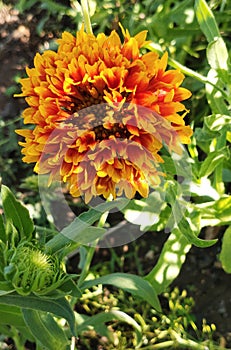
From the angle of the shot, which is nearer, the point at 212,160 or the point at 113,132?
the point at 113,132

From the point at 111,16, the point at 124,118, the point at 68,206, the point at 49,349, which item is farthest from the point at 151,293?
the point at 111,16

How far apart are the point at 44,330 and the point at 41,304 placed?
116 mm

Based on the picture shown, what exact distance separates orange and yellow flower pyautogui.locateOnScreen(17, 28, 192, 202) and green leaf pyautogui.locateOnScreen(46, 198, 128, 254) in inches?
3.4

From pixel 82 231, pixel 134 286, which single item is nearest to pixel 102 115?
pixel 82 231

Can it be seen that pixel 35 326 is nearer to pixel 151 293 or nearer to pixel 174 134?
pixel 151 293

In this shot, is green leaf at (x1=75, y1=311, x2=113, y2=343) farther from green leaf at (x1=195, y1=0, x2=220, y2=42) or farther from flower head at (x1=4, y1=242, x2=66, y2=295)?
green leaf at (x1=195, y1=0, x2=220, y2=42)

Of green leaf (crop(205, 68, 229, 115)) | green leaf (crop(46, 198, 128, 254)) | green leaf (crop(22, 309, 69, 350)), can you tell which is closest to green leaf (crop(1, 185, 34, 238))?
green leaf (crop(46, 198, 128, 254))

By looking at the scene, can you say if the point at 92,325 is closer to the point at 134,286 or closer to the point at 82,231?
the point at 134,286

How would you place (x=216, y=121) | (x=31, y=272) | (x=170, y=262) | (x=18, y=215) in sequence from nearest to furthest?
(x=31, y=272), (x=18, y=215), (x=216, y=121), (x=170, y=262)

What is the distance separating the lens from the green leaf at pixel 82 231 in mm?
1210

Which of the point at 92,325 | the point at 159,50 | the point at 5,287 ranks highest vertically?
the point at 159,50

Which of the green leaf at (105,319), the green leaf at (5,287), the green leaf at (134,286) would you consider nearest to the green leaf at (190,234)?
the green leaf at (134,286)

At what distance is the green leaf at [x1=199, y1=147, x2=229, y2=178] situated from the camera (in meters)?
1.46

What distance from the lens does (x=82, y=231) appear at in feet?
3.98
